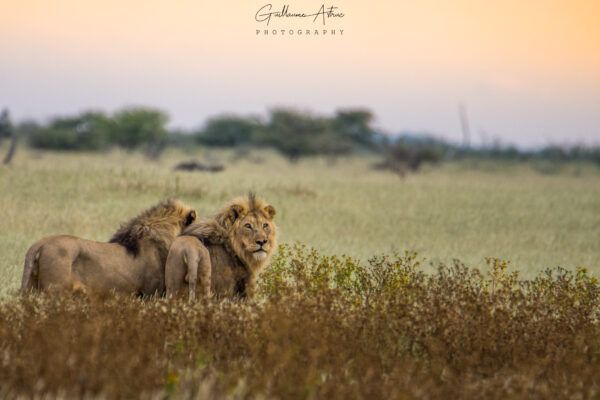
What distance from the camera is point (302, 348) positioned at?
597 centimetres

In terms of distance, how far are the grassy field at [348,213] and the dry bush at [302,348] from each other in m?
5.63

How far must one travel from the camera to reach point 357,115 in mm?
74375

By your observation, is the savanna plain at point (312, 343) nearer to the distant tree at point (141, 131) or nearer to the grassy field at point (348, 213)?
the grassy field at point (348, 213)

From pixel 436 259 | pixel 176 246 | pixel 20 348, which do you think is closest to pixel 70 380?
pixel 20 348

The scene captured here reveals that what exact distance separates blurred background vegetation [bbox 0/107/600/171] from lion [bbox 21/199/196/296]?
35385 mm

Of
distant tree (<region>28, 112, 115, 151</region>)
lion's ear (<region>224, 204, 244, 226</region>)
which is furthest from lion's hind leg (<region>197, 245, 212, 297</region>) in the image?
distant tree (<region>28, 112, 115, 151</region>)

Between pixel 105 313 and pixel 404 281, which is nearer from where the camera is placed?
pixel 105 313

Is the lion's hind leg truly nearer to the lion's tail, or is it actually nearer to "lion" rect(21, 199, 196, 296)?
"lion" rect(21, 199, 196, 296)

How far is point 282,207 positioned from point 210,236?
13713 millimetres

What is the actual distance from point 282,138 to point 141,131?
12.2 metres

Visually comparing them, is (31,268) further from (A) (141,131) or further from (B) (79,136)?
(B) (79,136)

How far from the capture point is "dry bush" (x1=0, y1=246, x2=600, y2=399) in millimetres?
5121

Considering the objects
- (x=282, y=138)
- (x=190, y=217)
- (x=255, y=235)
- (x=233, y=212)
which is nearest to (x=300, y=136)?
(x=282, y=138)

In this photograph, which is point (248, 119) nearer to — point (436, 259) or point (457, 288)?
point (436, 259)
